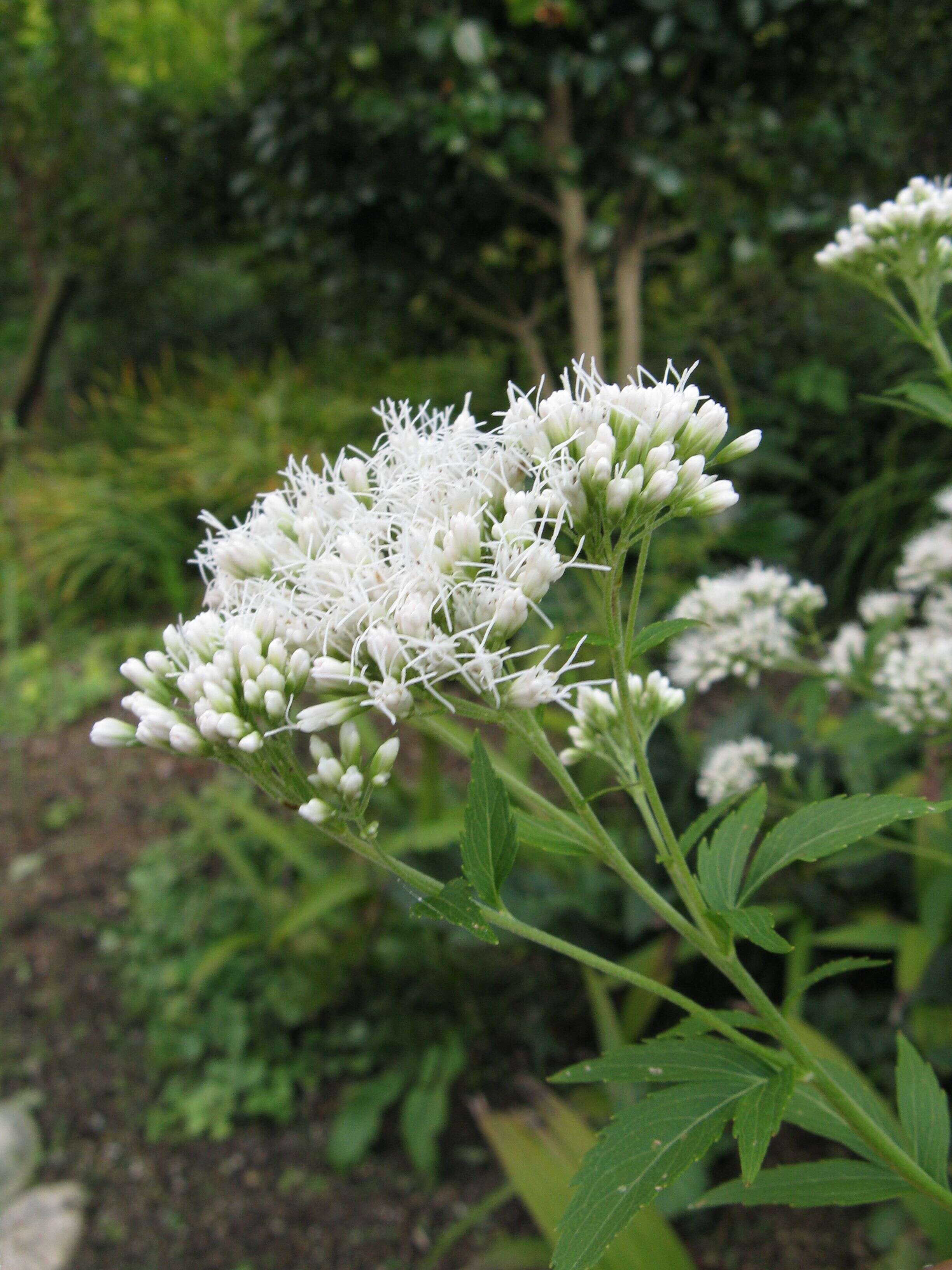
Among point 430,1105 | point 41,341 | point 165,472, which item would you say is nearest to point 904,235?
point 430,1105

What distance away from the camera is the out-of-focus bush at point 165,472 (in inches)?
198

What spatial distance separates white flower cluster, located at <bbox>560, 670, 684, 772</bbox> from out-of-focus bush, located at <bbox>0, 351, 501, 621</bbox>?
146 inches

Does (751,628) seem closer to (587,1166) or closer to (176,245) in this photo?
(587,1166)

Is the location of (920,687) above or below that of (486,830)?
above

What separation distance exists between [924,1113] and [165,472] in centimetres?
540

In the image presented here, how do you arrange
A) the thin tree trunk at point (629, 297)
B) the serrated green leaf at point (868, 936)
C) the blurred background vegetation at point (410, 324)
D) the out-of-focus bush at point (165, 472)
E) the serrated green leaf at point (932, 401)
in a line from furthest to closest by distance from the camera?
the out-of-focus bush at point (165, 472)
the thin tree trunk at point (629, 297)
the blurred background vegetation at point (410, 324)
the serrated green leaf at point (868, 936)
the serrated green leaf at point (932, 401)

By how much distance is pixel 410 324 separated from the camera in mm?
4676

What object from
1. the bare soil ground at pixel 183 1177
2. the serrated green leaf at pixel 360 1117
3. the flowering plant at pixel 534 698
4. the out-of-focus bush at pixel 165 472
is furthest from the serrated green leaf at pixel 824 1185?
the out-of-focus bush at pixel 165 472

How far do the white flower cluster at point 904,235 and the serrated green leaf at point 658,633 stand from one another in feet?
2.46

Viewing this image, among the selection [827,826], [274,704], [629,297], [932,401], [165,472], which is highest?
[165,472]

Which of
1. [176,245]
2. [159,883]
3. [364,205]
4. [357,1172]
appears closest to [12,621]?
[159,883]

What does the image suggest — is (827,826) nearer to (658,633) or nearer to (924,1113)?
(658,633)

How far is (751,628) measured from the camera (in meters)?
1.60

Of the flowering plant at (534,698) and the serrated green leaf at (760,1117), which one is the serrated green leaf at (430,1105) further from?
the serrated green leaf at (760,1117)
